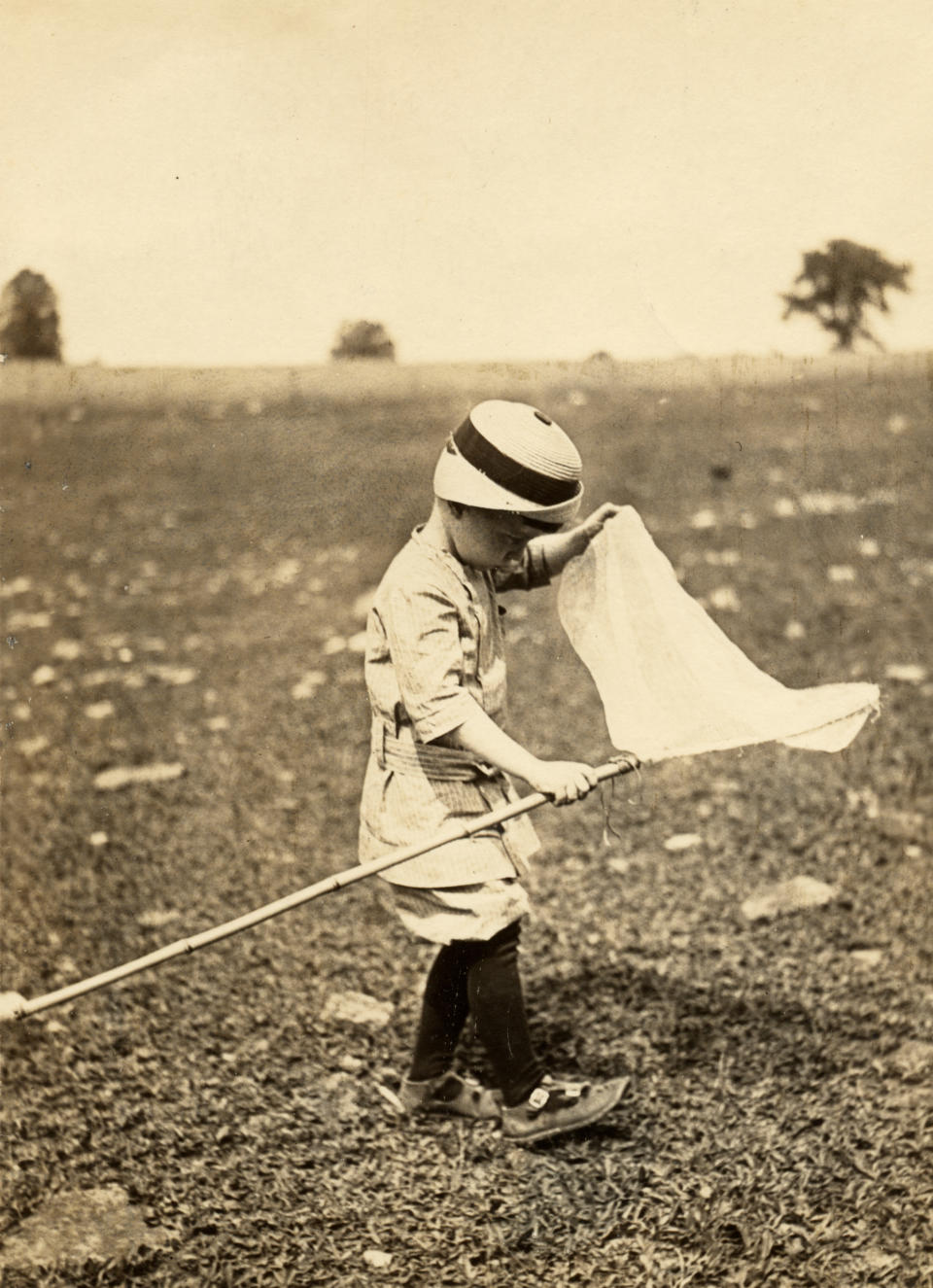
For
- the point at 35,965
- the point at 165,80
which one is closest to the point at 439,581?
the point at 165,80

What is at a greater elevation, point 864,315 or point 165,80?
point 165,80

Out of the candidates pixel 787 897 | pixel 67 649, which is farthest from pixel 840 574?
pixel 67 649

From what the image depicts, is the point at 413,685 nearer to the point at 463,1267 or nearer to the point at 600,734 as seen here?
the point at 463,1267

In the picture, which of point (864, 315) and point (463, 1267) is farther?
point (864, 315)

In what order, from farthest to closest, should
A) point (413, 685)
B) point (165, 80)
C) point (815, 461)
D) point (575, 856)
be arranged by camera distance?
point (815, 461) → point (575, 856) → point (165, 80) → point (413, 685)

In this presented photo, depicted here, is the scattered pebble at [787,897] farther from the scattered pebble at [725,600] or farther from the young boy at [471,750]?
the scattered pebble at [725,600]

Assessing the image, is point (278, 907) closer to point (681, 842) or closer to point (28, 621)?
point (681, 842)

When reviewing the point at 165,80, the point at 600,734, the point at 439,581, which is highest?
the point at 165,80
